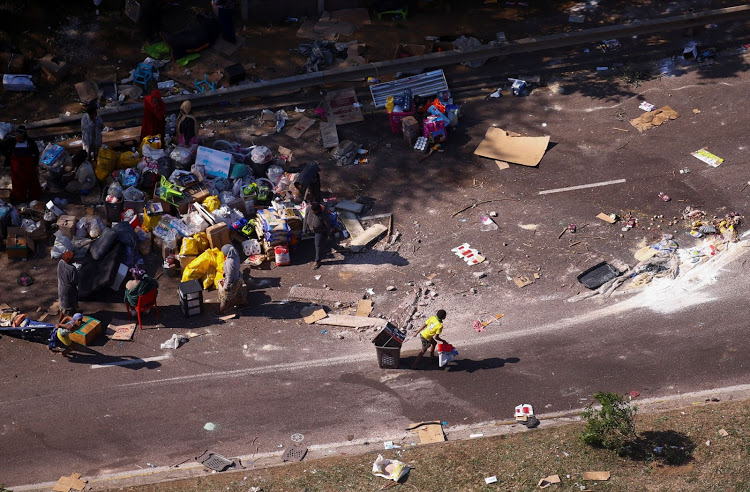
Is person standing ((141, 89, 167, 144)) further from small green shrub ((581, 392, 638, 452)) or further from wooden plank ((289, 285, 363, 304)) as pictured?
small green shrub ((581, 392, 638, 452))

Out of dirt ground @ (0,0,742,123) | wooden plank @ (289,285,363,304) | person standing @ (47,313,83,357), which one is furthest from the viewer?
dirt ground @ (0,0,742,123)

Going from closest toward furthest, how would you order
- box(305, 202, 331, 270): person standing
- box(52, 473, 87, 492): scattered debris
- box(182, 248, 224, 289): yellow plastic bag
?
1. box(52, 473, 87, 492): scattered debris
2. box(182, 248, 224, 289): yellow plastic bag
3. box(305, 202, 331, 270): person standing

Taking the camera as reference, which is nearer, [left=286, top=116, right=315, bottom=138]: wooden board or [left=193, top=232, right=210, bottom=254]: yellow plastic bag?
[left=193, top=232, right=210, bottom=254]: yellow plastic bag

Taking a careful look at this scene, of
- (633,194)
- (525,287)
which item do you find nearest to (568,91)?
(633,194)

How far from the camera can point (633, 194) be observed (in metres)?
16.2

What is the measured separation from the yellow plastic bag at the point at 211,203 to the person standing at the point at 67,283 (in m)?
2.79

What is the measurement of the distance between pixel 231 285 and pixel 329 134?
→ 5.11 m

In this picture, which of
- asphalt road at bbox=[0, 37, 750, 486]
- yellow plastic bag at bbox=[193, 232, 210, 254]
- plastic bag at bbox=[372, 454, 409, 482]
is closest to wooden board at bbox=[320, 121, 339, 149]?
asphalt road at bbox=[0, 37, 750, 486]

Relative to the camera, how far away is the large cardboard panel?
17.2 m

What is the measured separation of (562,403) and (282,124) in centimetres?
897

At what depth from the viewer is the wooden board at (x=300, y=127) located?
1820 centimetres

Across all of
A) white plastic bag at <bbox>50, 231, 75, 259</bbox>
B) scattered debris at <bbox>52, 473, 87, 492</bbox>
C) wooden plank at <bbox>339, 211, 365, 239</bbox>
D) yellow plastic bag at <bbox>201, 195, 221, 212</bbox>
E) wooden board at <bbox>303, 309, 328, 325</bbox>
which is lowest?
scattered debris at <bbox>52, 473, 87, 492</bbox>

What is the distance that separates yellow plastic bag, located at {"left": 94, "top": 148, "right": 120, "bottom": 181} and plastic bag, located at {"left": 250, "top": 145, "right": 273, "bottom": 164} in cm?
279

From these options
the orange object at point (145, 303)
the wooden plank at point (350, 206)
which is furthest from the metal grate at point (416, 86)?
the orange object at point (145, 303)
